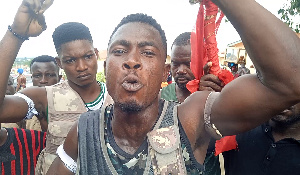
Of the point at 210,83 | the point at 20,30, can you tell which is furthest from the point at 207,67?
the point at 20,30

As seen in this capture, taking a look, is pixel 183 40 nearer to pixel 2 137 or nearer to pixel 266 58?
pixel 2 137

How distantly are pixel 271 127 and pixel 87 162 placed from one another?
1.70 metres

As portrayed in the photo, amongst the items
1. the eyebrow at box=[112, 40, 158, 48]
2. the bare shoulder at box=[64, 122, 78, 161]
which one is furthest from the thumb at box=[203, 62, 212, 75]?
the bare shoulder at box=[64, 122, 78, 161]

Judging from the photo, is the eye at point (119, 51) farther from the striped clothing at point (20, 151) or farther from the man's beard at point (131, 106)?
the striped clothing at point (20, 151)

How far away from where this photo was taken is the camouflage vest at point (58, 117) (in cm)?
278

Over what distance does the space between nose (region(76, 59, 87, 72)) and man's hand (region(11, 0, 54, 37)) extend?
3.64 feet

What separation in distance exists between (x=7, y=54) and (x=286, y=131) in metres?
2.28

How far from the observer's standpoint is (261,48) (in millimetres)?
1225

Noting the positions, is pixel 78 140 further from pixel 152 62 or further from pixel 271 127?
pixel 271 127

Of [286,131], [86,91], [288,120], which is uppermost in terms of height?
[86,91]

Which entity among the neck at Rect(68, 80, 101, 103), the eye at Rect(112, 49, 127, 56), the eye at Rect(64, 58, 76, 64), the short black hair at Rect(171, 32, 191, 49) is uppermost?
the short black hair at Rect(171, 32, 191, 49)

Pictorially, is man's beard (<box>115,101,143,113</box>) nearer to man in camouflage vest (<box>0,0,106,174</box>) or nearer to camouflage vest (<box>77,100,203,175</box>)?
camouflage vest (<box>77,100,203,175</box>)

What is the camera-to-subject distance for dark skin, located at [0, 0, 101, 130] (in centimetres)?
183

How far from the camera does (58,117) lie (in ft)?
9.37
